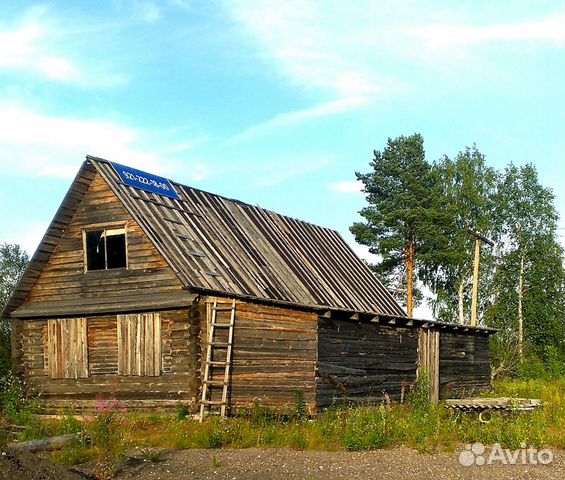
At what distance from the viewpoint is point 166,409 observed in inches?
683

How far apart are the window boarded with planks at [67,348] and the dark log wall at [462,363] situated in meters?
11.6

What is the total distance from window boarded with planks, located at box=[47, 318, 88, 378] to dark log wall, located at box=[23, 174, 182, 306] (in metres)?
0.64

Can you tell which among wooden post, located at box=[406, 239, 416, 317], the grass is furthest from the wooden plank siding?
wooden post, located at box=[406, 239, 416, 317]

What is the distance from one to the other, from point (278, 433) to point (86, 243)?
8.16 meters

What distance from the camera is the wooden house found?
17375 millimetres

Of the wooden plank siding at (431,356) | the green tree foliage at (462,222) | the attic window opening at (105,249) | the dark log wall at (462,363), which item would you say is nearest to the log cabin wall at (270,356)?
the attic window opening at (105,249)

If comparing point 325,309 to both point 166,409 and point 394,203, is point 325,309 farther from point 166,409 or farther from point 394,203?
point 394,203

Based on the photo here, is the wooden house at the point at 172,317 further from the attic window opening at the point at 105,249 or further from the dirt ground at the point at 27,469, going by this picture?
the dirt ground at the point at 27,469

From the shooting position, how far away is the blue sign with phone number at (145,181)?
1956 centimetres

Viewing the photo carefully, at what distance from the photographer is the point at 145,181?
20281mm

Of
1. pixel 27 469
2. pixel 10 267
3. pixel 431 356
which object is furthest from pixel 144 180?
pixel 10 267

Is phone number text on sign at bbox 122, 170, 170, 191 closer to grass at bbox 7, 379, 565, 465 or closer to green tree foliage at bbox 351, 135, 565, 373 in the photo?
grass at bbox 7, 379, 565, 465

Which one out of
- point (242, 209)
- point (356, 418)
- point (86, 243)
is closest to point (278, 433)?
point (356, 418)

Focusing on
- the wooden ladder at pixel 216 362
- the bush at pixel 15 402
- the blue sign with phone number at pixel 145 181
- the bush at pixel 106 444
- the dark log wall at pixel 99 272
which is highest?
the blue sign with phone number at pixel 145 181
